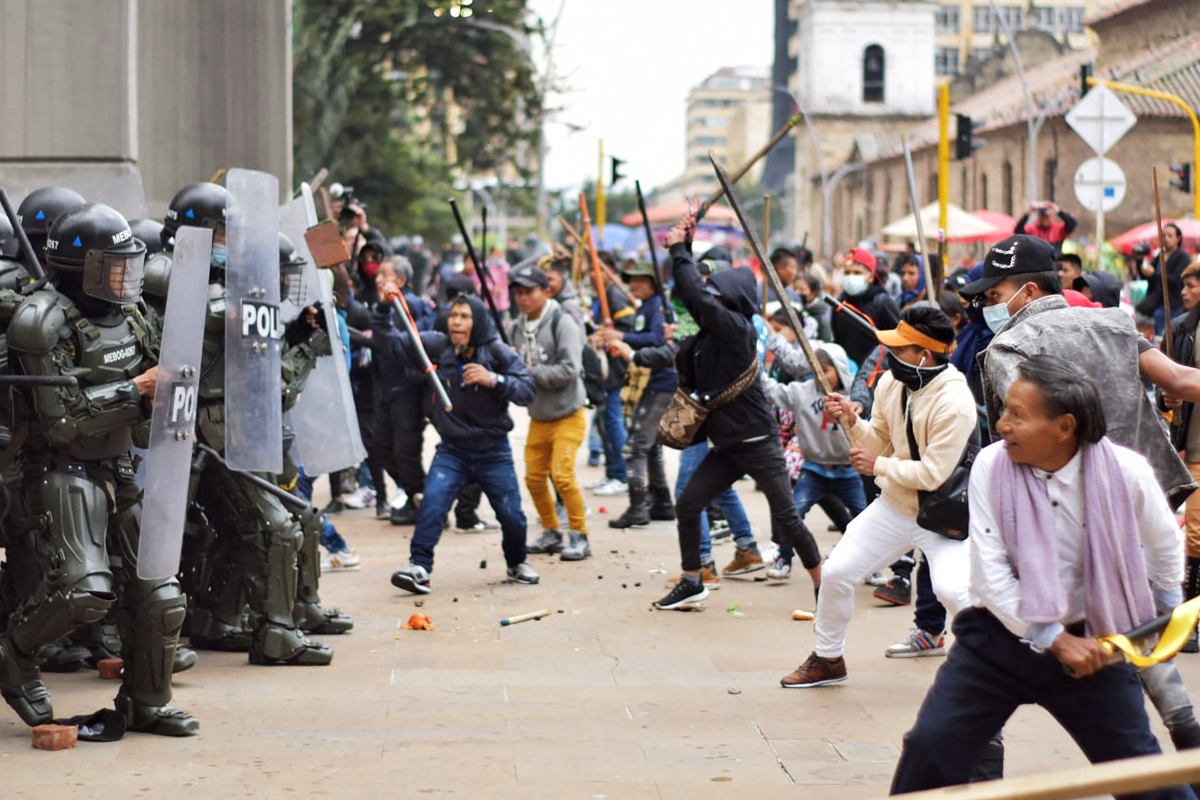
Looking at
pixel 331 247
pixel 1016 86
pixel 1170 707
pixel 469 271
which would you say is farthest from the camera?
pixel 1016 86

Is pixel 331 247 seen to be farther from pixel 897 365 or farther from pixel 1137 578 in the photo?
pixel 1137 578

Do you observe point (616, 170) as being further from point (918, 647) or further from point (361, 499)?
point (918, 647)

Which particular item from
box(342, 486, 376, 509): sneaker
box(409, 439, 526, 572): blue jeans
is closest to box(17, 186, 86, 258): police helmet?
box(409, 439, 526, 572): blue jeans

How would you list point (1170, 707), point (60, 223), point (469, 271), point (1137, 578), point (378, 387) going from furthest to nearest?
point (469, 271) < point (378, 387) < point (60, 223) < point (1170, 707) < point (1137, 578)

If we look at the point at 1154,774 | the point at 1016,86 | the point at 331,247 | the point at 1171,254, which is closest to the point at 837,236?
the point at 1016,86

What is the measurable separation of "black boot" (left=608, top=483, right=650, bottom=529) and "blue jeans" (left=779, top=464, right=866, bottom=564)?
2370 mm

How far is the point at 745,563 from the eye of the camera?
10547 millimetres

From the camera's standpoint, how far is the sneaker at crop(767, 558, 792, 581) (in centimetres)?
1033

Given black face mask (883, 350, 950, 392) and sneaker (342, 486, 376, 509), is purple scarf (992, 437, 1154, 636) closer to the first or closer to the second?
black face mask (883, 350, 950, 392)

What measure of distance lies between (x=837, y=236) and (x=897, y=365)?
79.4 m

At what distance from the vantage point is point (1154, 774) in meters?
3.10

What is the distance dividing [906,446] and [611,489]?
755 cm

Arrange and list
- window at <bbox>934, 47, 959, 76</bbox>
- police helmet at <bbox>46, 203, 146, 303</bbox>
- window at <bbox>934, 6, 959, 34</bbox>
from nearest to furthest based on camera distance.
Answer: police helmet at <bbox>46, 203, 146, 303</bbox> < window at <bbox>934, 47, 959, 76</bbox> < window at <bbox>934, 6, 959, 34</bbox>

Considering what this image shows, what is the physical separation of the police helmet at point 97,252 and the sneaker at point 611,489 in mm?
8371
